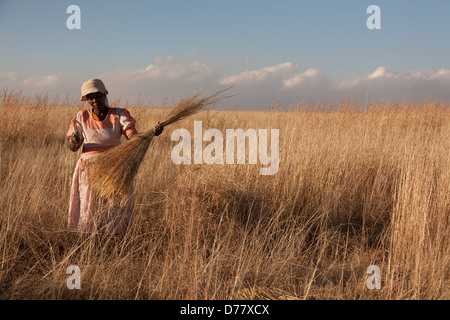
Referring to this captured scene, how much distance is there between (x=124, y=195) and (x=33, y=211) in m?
1.00

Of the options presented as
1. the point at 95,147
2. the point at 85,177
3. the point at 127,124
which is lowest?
the point at 85,177

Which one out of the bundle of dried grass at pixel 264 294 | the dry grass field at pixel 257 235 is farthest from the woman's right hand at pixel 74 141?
the bundle of dried grass at pixel 264 294

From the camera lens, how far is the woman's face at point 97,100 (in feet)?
8.93

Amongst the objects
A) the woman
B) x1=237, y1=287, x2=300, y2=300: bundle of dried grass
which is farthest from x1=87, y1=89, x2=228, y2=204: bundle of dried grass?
x1=237, y1=287, x2=300, y2=300: bundle of dried grass

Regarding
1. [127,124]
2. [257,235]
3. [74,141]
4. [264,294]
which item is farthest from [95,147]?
[264,294]

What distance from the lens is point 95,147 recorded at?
2.80 meters

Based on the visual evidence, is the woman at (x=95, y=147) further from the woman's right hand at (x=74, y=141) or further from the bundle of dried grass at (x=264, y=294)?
the bundle of dried grass at (x=264, y=294)

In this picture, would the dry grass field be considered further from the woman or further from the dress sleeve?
the dress sleeve

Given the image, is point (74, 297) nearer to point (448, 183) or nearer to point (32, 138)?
point (448, 183)

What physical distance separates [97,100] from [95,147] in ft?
1.22

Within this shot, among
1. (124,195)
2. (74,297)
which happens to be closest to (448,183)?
(124,195)

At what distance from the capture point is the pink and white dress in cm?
275

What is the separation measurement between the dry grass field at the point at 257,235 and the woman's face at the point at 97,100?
904mm

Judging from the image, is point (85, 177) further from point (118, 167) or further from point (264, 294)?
point (264, 294)
